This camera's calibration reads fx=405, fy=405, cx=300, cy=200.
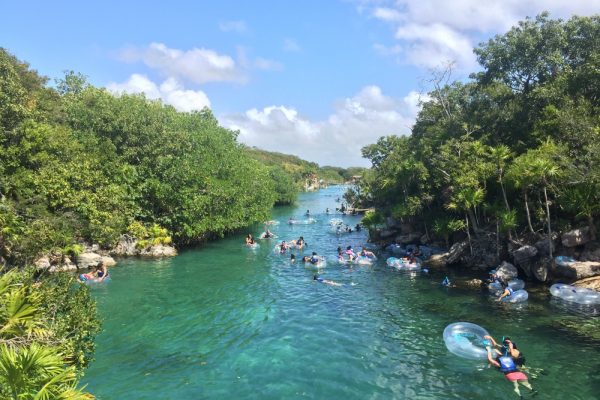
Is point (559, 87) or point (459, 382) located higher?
point (559, 87)

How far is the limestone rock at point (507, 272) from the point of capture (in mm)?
24156

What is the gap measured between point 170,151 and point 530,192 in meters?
29.1

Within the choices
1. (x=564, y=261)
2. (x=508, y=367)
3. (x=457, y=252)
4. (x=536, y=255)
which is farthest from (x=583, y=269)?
(x=508, y=367)

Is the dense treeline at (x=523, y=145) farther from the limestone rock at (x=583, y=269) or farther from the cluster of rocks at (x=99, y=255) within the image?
the cluster of rocks at (x=99, y=255)

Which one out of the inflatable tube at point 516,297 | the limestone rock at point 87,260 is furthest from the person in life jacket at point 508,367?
the limestone rock at point 87,260

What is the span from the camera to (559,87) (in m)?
25.7

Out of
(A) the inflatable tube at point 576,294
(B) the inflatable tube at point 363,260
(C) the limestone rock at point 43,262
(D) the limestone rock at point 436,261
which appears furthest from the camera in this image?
(B) the inflatable tube at point 363,260

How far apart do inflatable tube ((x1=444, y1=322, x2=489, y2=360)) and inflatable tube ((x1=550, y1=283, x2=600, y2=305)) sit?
8.24 m

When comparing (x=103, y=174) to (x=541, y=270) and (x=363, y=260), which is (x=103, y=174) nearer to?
(x=363, y=260)

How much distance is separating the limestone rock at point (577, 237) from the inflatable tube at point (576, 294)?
318 cm

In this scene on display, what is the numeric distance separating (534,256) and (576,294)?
429cm

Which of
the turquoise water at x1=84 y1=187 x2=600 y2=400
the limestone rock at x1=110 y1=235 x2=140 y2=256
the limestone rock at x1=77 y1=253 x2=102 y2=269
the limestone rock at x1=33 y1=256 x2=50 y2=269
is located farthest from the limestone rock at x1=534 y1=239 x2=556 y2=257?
the limestone rock at x1=33 y1=256 x2=50 y2=269

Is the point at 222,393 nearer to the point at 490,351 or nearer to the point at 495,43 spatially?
the point at 490,351

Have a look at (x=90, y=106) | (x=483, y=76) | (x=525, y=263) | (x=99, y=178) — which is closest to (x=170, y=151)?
(x=99, y=178)
